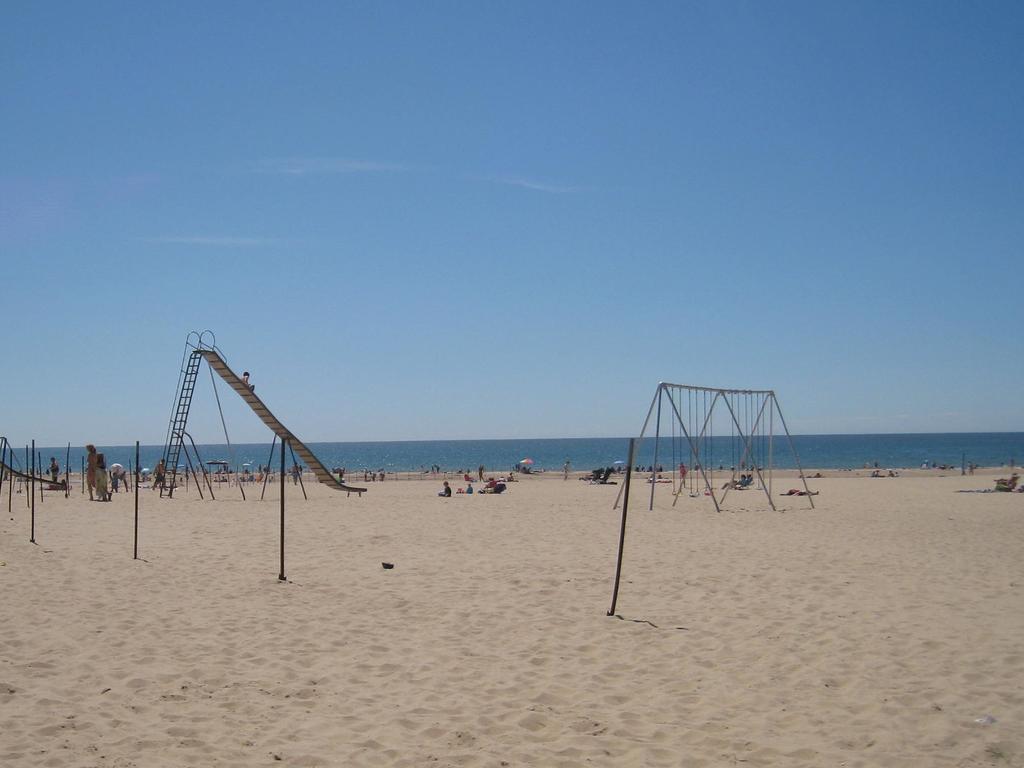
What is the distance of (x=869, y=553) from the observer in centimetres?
1294

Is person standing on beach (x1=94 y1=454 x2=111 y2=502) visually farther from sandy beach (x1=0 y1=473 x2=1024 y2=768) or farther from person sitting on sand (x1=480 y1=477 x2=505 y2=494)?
person sitting on sand (x1=480 y1=477 x2=505 y2=494)

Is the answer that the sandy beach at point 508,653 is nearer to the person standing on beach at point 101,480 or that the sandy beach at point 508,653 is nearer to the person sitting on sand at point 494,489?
the person standing on beach at point 101,480

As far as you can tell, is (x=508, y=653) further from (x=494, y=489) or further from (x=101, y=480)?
(x=494, y=489)

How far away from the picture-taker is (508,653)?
7.21 m

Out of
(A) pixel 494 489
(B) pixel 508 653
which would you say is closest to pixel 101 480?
(A) pixel 494 489

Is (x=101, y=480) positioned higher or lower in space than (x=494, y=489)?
higher

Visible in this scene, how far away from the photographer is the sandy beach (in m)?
5.16

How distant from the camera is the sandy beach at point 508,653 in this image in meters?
5.16

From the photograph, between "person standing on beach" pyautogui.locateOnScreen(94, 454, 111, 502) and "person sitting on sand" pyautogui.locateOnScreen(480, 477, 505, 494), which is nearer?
"person standing on beach" pyautogui.locateOnScreen(94, 454, 111, 502)

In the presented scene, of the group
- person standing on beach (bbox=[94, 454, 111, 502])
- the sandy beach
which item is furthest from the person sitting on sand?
the sandy beach

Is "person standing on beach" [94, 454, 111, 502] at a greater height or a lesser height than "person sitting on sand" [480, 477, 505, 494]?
greater

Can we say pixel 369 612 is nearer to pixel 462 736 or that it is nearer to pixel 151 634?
pixel 151 634

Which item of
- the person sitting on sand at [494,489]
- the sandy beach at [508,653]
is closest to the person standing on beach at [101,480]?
the sandy beach at [508,653]

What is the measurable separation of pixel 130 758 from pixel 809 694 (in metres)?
4.64
